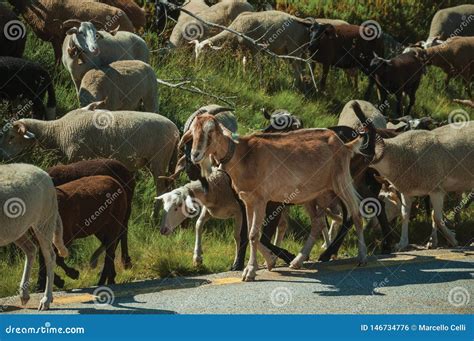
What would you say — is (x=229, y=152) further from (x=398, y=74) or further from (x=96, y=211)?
(x=398, y=74)

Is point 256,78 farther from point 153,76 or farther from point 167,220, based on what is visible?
point 167,220

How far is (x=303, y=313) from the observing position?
41.5 feet

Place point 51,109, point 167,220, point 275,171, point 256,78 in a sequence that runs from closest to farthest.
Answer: point 275,171 < point 167,220 < point 51,109 < point 256,78

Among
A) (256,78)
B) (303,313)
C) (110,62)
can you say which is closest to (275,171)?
(303,313)

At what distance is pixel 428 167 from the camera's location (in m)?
17.5

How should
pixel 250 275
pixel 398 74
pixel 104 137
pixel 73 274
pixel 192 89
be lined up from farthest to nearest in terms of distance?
1. pixel 398 74
2. pixel 192 89
3. pixel 104 137
4. pixel 73 274
5. pixel 250 275

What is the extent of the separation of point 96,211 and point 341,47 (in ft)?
39.1

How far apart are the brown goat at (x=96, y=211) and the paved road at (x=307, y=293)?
2.02ft

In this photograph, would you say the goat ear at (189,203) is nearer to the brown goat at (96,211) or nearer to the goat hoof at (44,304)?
the brown goat at (96,211)

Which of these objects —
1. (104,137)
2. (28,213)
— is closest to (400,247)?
(104,137)

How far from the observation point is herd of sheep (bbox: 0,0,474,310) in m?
14.4

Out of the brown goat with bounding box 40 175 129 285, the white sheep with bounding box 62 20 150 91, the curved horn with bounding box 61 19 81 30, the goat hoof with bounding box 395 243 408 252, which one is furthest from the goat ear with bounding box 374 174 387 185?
the curved horn with bounding box 61 19 81 30

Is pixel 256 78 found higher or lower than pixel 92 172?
lower

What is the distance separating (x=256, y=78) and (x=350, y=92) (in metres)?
2.29
